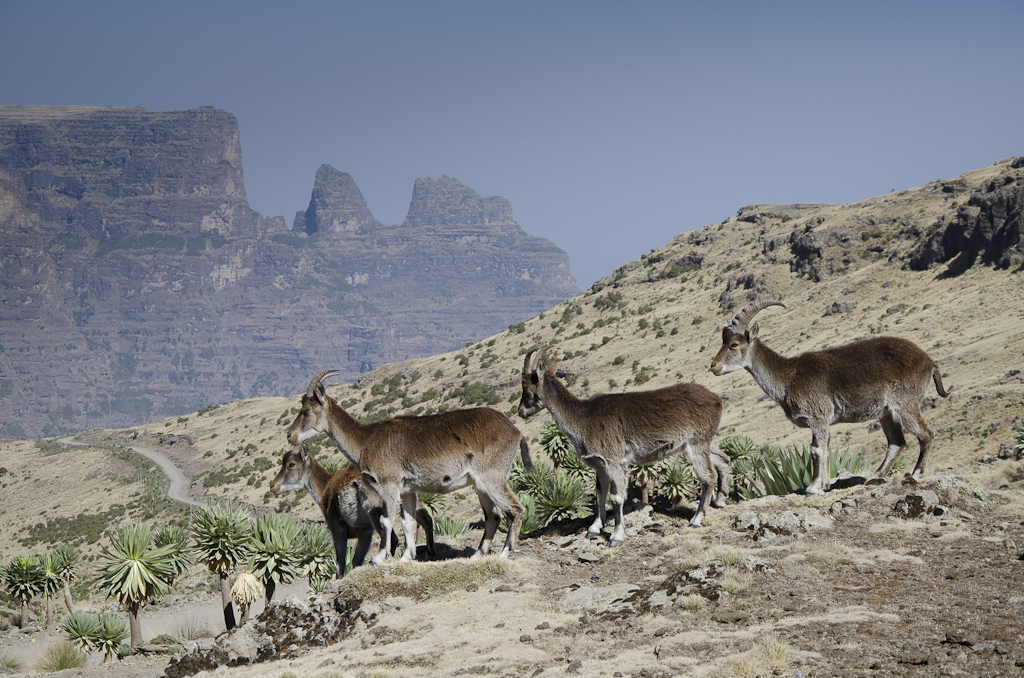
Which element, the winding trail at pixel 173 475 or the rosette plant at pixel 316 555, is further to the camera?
the winding trail at pixel 173 475

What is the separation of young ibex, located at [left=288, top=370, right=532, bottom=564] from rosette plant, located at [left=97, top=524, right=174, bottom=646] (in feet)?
22.5

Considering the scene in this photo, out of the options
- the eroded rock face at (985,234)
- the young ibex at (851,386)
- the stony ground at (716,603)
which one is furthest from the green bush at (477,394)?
the stony ground at (716,603)

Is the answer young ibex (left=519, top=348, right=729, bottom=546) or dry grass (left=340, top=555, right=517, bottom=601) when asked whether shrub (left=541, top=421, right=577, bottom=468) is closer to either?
young ibex (left=519, top=348, right=729, bottom=546)

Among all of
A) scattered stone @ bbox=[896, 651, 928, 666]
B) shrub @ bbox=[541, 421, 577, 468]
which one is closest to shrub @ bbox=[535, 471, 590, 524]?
shrub @ bbox=[541, 421, 577, 468]

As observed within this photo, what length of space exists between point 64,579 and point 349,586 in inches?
982

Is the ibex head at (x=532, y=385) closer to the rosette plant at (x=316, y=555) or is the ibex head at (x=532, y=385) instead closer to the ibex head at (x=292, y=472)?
the ibex head at (x=292, y=472)

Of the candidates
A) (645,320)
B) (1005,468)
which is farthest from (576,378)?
(1005,468)

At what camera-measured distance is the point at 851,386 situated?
12.6 m

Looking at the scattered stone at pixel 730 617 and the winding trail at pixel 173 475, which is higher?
the scattered stone at pixel 730 617

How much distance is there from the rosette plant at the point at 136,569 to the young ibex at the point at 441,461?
22.5ft

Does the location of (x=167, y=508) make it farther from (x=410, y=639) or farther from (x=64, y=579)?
(x=410, y=639)

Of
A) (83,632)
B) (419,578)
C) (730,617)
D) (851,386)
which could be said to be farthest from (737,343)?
(83,632)

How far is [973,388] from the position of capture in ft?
87.5

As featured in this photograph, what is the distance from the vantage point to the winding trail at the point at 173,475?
283ft
